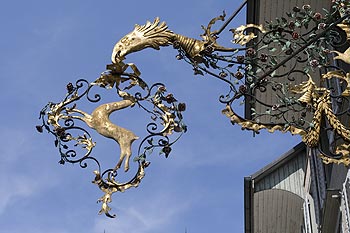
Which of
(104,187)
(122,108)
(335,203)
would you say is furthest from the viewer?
(335,203)

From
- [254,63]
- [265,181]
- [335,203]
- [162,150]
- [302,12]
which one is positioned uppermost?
[265,181]

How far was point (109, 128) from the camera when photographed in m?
6.14

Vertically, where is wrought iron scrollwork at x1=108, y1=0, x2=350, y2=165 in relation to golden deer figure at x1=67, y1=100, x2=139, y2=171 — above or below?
above

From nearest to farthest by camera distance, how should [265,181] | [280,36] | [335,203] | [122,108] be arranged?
[122,108]
[280,36]
[335,203]
[265,181]

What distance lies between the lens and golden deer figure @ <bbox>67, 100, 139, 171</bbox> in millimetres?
6059

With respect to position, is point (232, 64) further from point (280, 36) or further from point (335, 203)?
point (335, 203)

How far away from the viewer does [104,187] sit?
5.86 m

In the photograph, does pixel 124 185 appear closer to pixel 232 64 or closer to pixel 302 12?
pixel 232 64

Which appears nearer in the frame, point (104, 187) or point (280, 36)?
point (104, 187)

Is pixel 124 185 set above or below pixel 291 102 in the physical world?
below

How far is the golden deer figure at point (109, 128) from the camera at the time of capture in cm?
606

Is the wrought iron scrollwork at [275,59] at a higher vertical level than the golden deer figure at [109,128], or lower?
higher

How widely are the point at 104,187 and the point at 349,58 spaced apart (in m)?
2.67

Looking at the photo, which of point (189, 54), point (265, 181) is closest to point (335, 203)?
point (265, 181)
